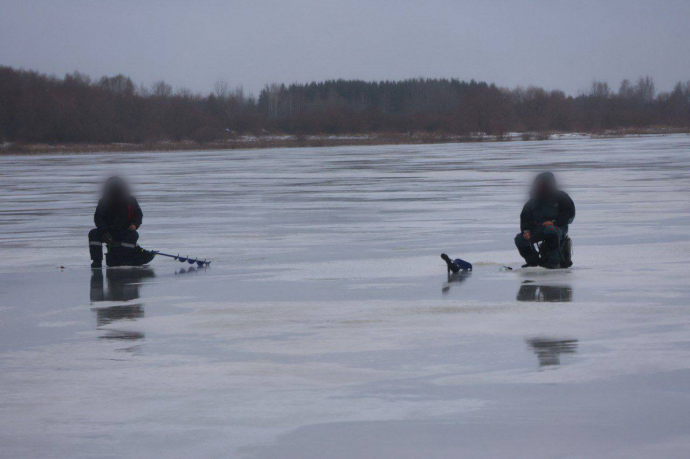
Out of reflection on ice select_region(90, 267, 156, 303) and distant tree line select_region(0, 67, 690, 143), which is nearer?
reflection on ice select_region(90, 267, 156, 303)

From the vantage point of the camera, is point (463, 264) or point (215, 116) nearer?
point (463, 264)

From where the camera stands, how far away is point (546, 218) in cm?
1322

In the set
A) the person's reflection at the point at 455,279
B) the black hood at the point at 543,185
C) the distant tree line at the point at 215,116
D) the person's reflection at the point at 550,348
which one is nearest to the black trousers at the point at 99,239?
the person's reflection at the point at 455,279

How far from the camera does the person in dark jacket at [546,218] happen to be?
13.1 metres

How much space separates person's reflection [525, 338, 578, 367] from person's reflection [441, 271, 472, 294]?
3.01 m

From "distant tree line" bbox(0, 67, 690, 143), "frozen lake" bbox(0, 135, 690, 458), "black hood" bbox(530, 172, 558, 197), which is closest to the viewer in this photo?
"frozen lake" bbox(0, 135, 690, 458)

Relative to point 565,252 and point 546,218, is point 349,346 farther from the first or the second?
point 565,252

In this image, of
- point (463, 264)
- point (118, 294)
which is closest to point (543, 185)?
point (463, 264)

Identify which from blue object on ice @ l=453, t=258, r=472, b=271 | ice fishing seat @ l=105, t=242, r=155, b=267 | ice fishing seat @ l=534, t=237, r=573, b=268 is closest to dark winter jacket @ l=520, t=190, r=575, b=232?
ice fishing seat @ l=534, t=237, r=573, b=268

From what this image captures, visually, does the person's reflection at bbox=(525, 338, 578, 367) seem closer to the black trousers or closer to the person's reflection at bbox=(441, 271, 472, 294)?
the person's reflection at bbox=(441, 271, 472, 294)

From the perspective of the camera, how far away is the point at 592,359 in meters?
7.78

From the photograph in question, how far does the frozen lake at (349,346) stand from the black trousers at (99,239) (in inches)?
17.3

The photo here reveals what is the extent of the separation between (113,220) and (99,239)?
12.6 inches

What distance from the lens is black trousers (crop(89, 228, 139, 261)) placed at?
14180 millimetres
